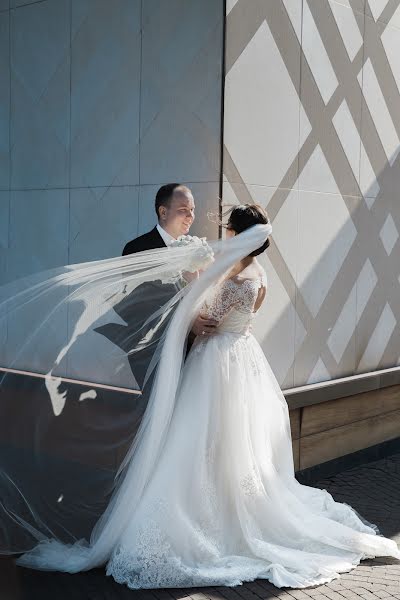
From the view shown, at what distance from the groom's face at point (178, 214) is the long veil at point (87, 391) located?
44 centimetres

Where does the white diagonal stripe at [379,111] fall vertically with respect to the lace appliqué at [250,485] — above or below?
above

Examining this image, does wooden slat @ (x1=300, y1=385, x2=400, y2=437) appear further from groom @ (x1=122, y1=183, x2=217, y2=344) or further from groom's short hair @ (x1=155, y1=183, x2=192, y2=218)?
groom's short hair @ (x1=155, y1=183, x2=192, y2=218)

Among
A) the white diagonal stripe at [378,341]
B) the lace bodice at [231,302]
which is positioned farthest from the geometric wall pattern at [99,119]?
the white diagonal stripe at [378,341]

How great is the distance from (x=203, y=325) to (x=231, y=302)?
8.1 inches

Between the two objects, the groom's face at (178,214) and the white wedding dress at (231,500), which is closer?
the white wedding dress at (231,500)

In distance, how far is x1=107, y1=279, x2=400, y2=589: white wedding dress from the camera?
4.06 m

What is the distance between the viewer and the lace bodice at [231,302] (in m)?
4.54

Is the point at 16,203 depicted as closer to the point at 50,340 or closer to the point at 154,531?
the point at 50,340

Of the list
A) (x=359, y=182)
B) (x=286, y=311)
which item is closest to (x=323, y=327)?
(x=286, y=311)

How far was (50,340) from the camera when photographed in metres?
4.12

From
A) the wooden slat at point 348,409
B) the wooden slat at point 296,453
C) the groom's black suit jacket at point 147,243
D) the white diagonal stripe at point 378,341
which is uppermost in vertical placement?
the groom's black suit jacket at point 147,243

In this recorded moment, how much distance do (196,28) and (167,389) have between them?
2457 mm

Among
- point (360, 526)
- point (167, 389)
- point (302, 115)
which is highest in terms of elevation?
point (302, 115)

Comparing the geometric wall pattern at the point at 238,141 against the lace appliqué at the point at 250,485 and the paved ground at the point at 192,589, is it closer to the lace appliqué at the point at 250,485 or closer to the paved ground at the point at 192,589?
the lace appliqué at the point at 250,485
